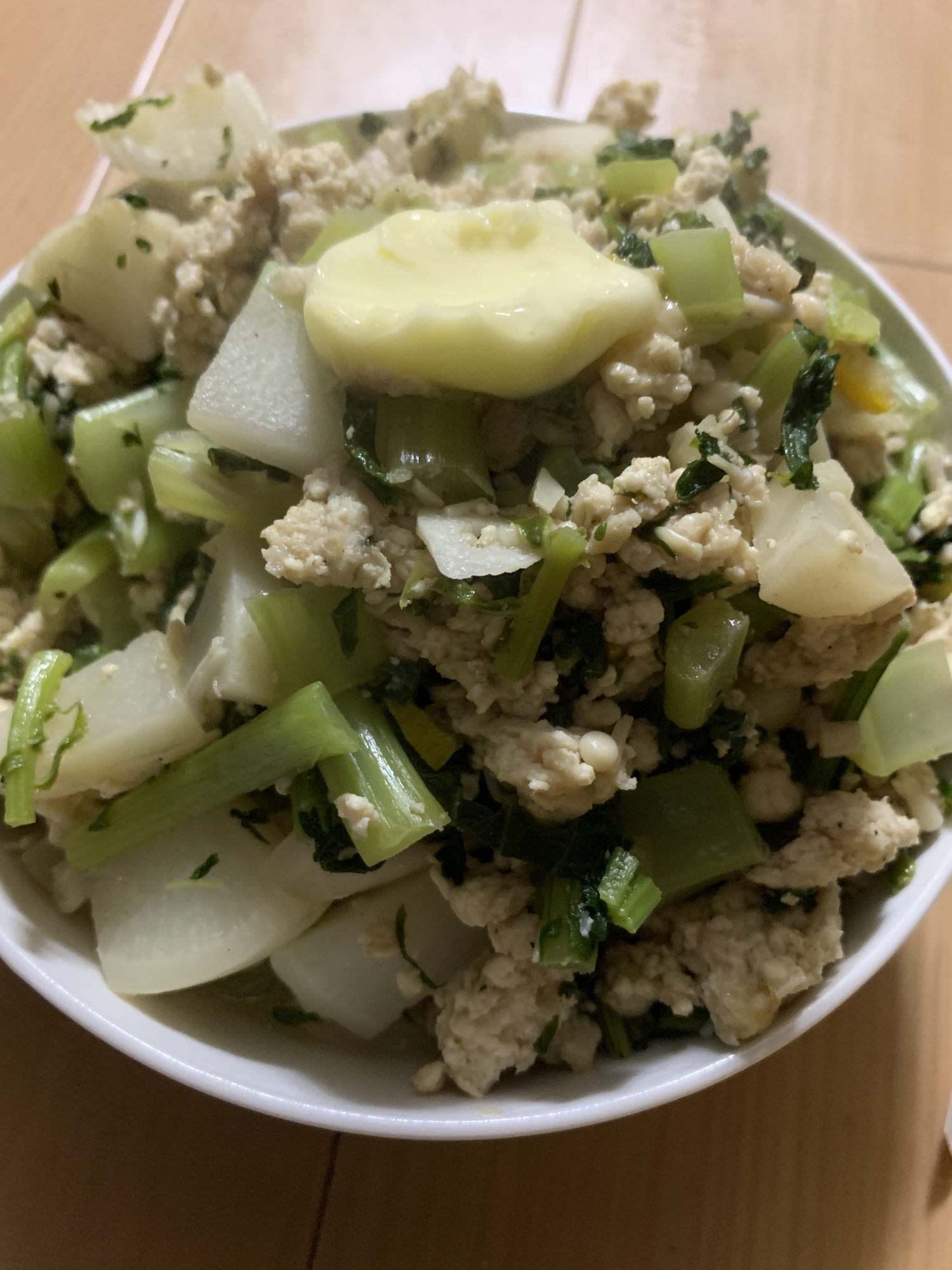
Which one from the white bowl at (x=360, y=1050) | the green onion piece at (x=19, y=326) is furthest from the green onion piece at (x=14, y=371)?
the white bowl at (x=360, y=1050)

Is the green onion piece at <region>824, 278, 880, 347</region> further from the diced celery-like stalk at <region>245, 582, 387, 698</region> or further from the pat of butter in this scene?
the diced celery-like stalk at <region>245, 582, 387, 698</region>

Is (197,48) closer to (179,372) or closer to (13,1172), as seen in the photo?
(179,372)

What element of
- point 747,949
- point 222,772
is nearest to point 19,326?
point 222,772

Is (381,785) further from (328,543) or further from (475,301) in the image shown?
(475,301)

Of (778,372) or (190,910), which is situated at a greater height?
(778,372)

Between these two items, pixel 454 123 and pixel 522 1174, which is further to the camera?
pixel 454 123

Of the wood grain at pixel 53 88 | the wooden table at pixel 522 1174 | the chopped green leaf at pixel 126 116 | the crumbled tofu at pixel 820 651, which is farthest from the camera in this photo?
the wood grain at pixel 53 88

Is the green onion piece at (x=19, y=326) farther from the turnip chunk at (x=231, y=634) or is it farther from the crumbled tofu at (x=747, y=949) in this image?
the crumbled tofu at (x=747, y=949)
